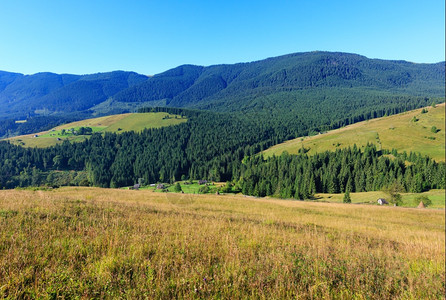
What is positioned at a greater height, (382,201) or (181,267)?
(181,267)

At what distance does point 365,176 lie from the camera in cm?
9700

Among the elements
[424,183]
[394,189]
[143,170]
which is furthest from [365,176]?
[143,170]

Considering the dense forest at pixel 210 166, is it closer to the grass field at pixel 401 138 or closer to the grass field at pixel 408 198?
the grass field at pixel 408 198

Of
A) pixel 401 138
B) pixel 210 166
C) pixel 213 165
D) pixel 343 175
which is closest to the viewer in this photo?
pixel 343 175

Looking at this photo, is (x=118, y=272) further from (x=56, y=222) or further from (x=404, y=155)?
(x=404, y=155)

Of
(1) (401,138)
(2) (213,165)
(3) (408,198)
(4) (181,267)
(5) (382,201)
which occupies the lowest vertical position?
(2) (213,165)

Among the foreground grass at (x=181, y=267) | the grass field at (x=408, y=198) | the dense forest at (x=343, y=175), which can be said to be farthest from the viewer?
the dense forest at (x=343, y=175)

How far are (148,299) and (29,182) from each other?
177595 millimetres

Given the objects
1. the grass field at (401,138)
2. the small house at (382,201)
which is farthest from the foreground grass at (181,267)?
the grass field at (401,138)

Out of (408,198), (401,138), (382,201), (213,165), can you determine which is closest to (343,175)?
(408,198)

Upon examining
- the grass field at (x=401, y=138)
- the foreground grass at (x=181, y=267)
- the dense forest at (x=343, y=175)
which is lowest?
the dense forest at (x=343, y=175)

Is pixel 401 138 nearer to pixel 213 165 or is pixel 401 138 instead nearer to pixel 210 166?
pixel 213 165

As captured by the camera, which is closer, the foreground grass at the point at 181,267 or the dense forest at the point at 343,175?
the foreground grass at the point at 181,267

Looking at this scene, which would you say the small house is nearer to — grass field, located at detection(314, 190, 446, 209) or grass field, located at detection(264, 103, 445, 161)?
grass field, located at detection(314, 190, 446, 209)
